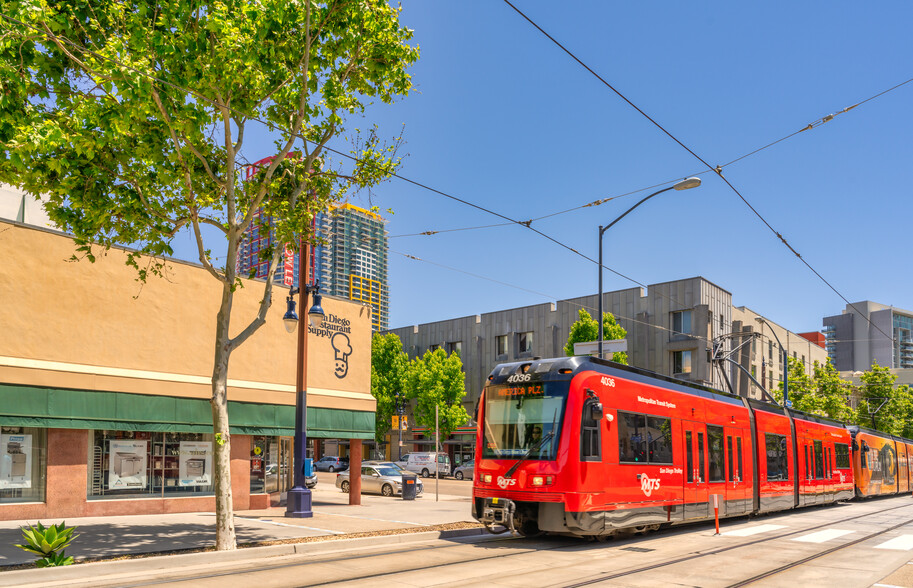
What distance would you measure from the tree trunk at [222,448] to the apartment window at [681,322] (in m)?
45.7

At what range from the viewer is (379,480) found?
34.0 meters

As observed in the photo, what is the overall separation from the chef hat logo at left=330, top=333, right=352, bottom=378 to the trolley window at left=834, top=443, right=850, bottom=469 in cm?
1899

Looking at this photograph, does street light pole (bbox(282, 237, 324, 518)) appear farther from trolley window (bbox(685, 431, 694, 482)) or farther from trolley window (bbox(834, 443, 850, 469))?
trolley window (bbox(834, 443, 850, 469))

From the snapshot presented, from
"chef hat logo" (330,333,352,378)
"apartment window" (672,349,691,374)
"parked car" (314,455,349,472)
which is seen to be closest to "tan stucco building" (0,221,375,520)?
"chef hat logo" (330,333,352,378)

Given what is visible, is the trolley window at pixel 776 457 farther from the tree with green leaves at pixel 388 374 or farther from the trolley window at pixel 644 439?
the tree with green leaves at pixel 388 374

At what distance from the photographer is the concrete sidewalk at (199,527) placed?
40.2 ft

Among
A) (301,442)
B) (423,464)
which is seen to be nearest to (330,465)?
(423,464)

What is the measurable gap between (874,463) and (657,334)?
22.8m

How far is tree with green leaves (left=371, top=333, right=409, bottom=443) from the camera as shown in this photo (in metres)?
62.3

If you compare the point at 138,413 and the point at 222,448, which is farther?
the point at 138,413

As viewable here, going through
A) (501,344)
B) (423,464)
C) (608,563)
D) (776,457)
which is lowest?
(423,464)

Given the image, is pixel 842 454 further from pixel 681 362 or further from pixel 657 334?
pixel 657 334

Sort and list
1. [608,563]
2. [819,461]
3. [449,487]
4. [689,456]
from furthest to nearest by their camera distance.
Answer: [449,487], [819,461], [689,456], [608,563]

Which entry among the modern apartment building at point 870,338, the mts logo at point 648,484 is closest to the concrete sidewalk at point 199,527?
the mts logo at point 648,484
